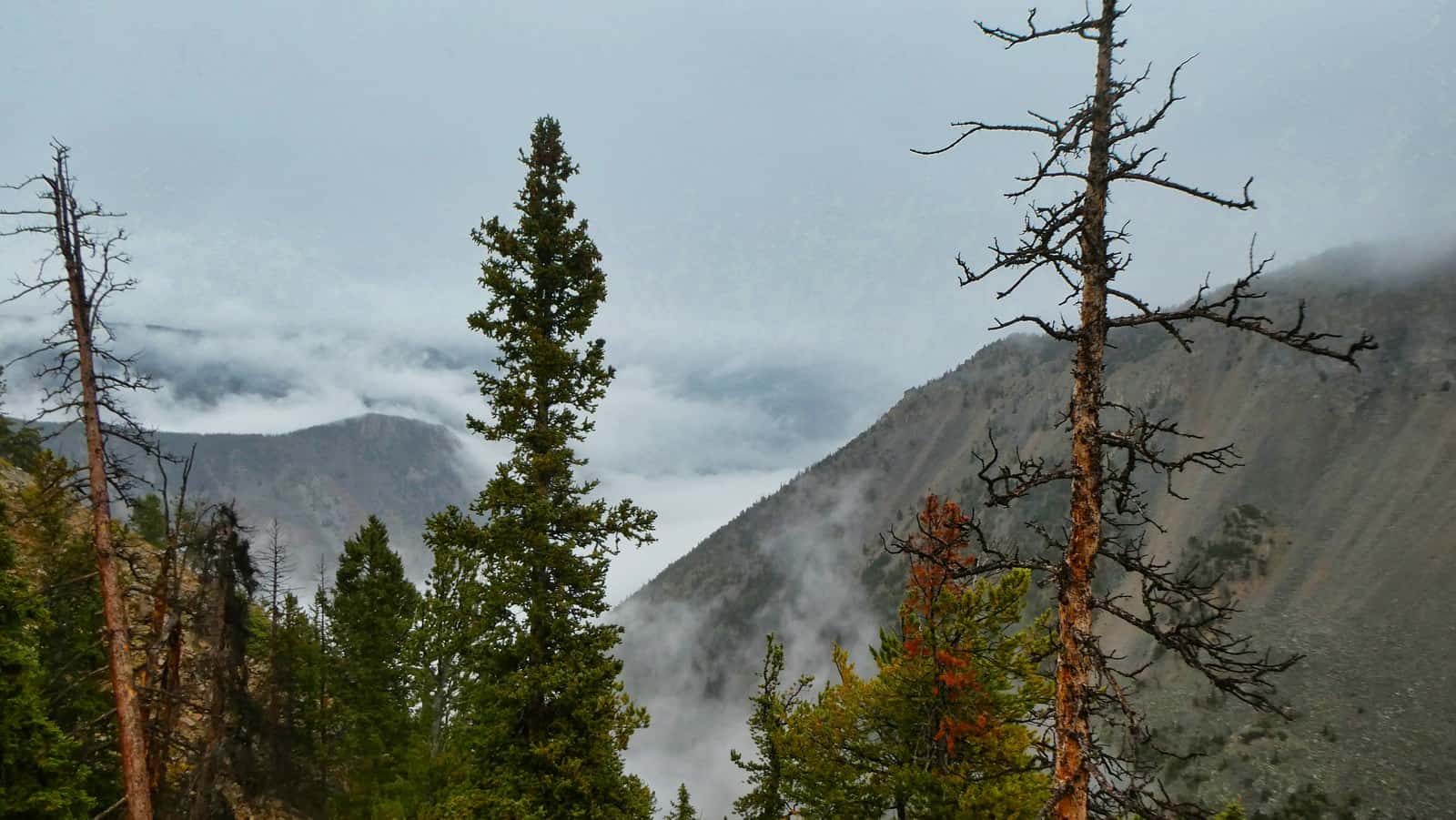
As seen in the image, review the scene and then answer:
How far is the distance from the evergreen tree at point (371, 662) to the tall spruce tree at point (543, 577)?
64.6ft

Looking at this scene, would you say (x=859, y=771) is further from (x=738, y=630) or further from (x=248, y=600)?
(x=738, y=630)

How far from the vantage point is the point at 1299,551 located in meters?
91.2

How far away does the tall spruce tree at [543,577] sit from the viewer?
1313 centimetres

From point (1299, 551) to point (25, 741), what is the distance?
11517 centimetres

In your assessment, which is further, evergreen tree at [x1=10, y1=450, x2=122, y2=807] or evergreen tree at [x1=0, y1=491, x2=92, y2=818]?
evergreen tree at [x1=10, y1=450, x2=122, y2=807]

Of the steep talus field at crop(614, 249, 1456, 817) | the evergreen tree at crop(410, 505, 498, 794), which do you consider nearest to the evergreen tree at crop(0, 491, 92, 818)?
the evergreen tree at crop(410, 505, 498, 794)

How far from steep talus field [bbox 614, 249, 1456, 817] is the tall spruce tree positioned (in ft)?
99.1

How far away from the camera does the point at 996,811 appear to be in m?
14.2

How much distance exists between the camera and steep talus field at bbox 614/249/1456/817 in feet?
197

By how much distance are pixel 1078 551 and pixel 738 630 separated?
198m

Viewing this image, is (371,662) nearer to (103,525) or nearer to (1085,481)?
(103,525)

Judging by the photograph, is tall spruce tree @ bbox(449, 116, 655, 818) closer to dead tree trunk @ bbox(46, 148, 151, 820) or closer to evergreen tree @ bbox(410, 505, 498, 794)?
evergreen tree @ bbox(410, 505, 498, 794)

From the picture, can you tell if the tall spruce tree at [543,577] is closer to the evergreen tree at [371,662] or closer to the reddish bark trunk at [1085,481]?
the reddish bark trunk at [1085,481]

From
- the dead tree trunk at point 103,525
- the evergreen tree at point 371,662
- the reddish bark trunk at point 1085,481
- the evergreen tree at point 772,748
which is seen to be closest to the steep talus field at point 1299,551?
the evergreen tree at point 772,748
